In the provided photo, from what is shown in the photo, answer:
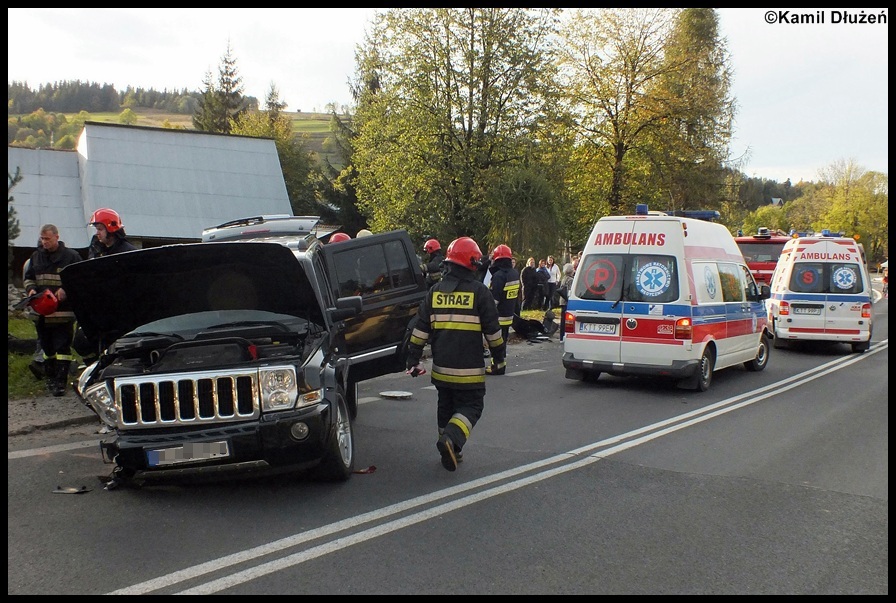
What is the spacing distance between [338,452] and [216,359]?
1129 millimetres

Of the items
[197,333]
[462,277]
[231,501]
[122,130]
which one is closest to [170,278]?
[197,333]

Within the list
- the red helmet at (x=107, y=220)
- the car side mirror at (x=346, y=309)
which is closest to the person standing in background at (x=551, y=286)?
the red helmet at (x=107, y=220)

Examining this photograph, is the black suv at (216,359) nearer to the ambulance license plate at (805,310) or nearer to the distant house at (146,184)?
the ambulance license plate at (805,310)

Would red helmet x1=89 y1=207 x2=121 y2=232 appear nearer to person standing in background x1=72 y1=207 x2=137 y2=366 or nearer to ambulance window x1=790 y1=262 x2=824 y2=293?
person standing in background x1=72 y1=207 x2=137 y2=366

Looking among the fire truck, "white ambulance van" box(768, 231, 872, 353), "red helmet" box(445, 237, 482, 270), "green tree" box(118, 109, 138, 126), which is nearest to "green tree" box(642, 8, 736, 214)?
the fire truck

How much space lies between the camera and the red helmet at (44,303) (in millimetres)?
8719

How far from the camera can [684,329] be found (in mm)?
10562

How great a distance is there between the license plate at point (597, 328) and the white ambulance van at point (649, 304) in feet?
0.05

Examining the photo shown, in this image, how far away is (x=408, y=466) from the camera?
22.0 feet

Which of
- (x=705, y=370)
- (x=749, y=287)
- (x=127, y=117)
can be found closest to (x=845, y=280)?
(x=749, y=287)

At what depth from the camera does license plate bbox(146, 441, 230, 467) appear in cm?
529

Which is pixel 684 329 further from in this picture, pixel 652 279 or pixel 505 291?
pixel 505 291

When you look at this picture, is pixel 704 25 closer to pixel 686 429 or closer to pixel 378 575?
pixel 686 429

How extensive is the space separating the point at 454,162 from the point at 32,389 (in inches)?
992
